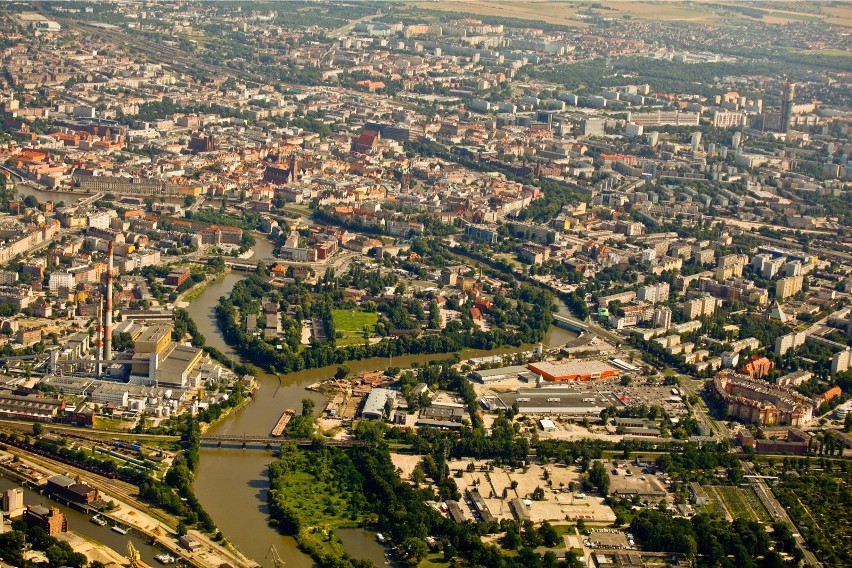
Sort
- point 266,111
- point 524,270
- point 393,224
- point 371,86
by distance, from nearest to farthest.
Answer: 1. point 524,270
2. point 393,224
3. point 266,111
4. point 371,86

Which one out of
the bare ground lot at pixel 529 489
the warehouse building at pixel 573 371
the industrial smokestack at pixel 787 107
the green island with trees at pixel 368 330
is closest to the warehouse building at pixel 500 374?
the warehouse building at pixel 573 371

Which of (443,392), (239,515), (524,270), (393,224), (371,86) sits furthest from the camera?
(371,86)

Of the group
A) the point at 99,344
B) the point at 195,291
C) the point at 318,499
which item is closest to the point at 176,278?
the point at 195,291

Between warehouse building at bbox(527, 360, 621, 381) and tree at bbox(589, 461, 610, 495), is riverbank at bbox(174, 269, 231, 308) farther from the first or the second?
tree at bbox(589, 461, 610, 495)

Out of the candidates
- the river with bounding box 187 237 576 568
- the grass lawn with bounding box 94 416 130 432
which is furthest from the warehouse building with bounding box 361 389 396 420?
the grass lawn with bounding box 94 416 130 432

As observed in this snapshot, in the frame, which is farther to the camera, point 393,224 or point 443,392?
point 393,224

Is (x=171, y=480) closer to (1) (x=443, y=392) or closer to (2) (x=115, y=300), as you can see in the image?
(1) (x=443, y=392)

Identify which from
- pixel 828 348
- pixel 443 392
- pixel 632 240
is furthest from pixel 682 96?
pixel 443 392

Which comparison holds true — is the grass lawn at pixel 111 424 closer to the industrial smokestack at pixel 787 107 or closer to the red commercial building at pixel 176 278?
the red commercial building at pixel 176 278
